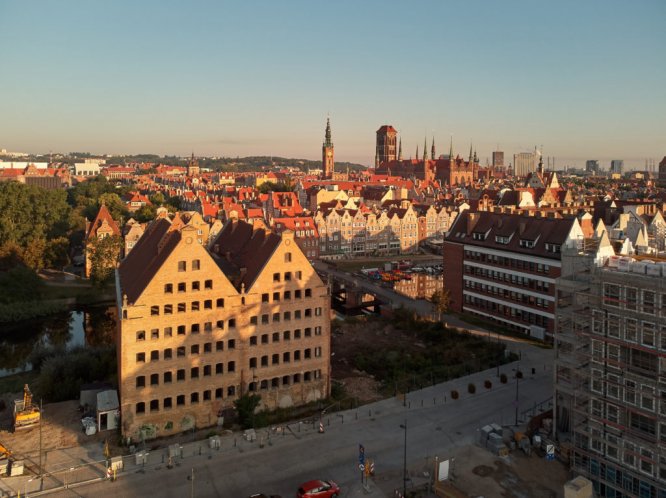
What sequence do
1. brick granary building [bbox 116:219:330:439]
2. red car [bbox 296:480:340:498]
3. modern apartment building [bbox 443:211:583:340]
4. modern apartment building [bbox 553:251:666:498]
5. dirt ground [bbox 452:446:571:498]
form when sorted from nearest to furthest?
modern apartment building [bbox 553:251:666:498] → red car [bbox 296:480:340:498] → dirt ground [bbox 452:446:571:498] → brick granary building [bbox 116:219:330:439] → modern apartment building [bbox 443:211:583:340]

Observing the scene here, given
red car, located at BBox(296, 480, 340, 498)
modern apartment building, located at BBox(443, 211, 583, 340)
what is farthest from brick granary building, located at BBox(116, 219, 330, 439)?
modern apartment building, located at BBox(443, 211, 583, 340)

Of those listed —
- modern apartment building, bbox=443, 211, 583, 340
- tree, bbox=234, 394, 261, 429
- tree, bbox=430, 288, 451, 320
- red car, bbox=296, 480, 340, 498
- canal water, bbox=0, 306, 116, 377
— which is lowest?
canal water, bbox=0, 306, 116, 377

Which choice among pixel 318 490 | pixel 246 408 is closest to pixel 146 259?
pixel 246 408

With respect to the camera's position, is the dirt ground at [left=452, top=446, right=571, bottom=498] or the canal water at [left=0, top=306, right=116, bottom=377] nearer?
the dirt ground at [left=452, top=446, right=571, bottom=498]

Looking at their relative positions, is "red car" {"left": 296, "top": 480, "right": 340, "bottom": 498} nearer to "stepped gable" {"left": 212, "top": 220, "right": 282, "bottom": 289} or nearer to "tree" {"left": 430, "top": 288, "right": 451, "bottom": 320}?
"stepped gable" {"left": 212, "top": 220, "right": 282, "bottom": 289}

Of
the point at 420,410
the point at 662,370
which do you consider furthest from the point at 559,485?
the point at 420,410

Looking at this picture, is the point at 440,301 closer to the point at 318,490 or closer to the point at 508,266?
the point at 508,266
